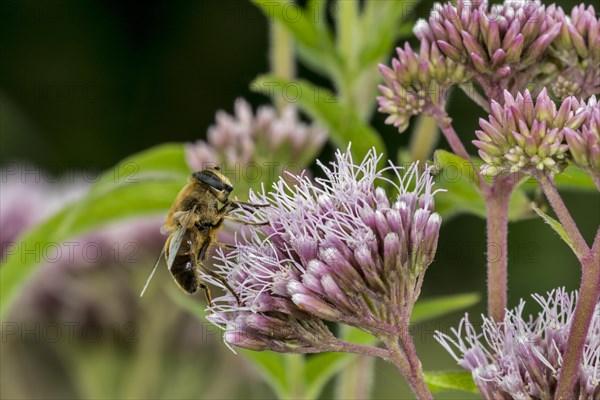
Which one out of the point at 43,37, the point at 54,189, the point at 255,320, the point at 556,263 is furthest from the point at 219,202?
the point at 43,37

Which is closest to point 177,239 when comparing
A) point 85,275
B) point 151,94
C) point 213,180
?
point 213,180

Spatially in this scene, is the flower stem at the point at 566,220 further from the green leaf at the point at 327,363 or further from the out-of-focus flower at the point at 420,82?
the green leaf at the point at 327,363

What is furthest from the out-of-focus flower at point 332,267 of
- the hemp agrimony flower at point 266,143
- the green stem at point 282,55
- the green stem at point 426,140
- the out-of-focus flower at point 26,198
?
the out-of-focus flower at point 26,198

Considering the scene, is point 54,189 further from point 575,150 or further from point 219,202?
point 575,150

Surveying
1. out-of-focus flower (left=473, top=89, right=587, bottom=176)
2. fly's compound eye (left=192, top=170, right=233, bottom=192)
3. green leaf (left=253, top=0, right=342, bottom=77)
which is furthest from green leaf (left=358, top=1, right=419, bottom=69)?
out-of-focus flower (left=473, top=89, right=587, bottom=176)

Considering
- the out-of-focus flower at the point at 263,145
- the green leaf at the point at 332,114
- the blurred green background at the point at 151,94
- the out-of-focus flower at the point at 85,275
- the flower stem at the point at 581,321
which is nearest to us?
the flower stem at the point at 581,321

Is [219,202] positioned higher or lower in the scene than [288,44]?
lower

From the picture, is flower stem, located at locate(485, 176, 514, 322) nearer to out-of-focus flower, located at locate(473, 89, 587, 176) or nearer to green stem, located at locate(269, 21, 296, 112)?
out-of-focus flower, located at locate(473, 89, 587, 176)

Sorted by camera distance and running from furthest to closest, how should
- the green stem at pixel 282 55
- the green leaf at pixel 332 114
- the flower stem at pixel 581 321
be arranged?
the green stem at pixel 282 55 → the green leaf at pixel 332 114 → the flower stem at pixel 581 321
